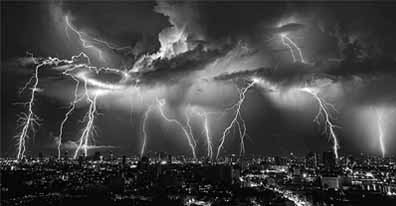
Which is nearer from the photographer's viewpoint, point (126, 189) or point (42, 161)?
point (126, 189)

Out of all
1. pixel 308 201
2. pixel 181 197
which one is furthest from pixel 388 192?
pixel 181 197

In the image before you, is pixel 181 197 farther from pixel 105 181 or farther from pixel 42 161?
pixel 42 161

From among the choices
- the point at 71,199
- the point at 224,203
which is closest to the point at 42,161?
the point at 71,199

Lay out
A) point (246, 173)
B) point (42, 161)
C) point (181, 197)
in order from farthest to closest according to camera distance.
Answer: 1. point (246, 173)
2. point (42, 161)
3. point (181, 197)

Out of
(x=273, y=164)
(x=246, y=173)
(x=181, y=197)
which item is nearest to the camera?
(x=181, y=197)

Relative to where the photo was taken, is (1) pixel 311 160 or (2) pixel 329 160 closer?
(2) pixel 329 160

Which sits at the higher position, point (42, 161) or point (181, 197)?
point (42, 161)

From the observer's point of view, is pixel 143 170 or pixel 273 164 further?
pixel 273 164

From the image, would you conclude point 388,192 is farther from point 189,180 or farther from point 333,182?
point 189,180

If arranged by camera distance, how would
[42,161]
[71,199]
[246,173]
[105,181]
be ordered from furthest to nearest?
1. [246,173]
2. [42,161]
3. [105,181]
4. [71,199]
